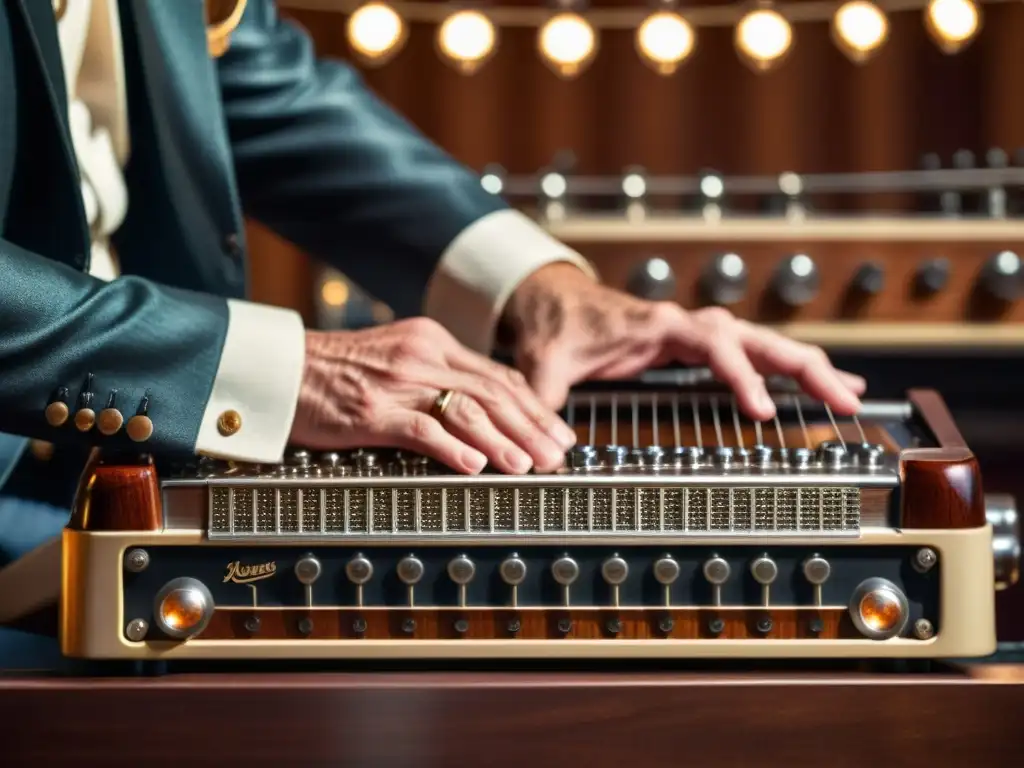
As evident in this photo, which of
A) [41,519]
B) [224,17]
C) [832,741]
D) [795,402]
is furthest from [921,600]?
[224,17]

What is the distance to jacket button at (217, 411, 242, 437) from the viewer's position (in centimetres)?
77

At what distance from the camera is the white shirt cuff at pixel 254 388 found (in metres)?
0.77

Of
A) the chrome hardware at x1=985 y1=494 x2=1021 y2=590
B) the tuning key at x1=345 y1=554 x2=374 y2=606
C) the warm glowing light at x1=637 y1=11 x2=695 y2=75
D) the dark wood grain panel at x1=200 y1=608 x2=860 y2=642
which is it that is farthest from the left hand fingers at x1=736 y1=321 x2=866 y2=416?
the warm glowing light at x1=637 y1=11 x2=695 y2=75

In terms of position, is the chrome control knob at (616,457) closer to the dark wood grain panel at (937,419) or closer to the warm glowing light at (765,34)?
the dark wood grain panel at (937,419)

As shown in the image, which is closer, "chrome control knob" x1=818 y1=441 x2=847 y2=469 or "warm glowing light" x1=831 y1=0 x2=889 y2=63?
"chrome control knob" x1=818 y1=441 x2=847 y2=469

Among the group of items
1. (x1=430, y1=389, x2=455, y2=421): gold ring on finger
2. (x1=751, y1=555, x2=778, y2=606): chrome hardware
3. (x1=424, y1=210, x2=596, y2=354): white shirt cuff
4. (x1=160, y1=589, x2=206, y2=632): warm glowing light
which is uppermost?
(x1=424, y1=210, x2=596, y2=354): white shirt cuff

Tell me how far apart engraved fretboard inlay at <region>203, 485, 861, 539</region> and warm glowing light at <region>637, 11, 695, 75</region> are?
1870 millimetres

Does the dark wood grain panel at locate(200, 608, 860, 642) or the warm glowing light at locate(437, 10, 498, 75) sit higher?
the warm glowing light at locate(437, 10, 498, 75)

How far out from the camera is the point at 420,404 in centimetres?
80

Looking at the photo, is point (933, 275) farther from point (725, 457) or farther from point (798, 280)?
point (725, 457)

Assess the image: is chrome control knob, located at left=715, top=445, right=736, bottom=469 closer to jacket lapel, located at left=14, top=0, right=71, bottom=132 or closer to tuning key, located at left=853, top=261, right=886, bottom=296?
jacket lapel, located at left=14, top=0, right=71, bottom=132

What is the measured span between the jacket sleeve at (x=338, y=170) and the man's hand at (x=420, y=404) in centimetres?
29

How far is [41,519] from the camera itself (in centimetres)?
92

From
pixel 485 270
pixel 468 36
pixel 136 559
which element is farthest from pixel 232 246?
pixel 468 36
